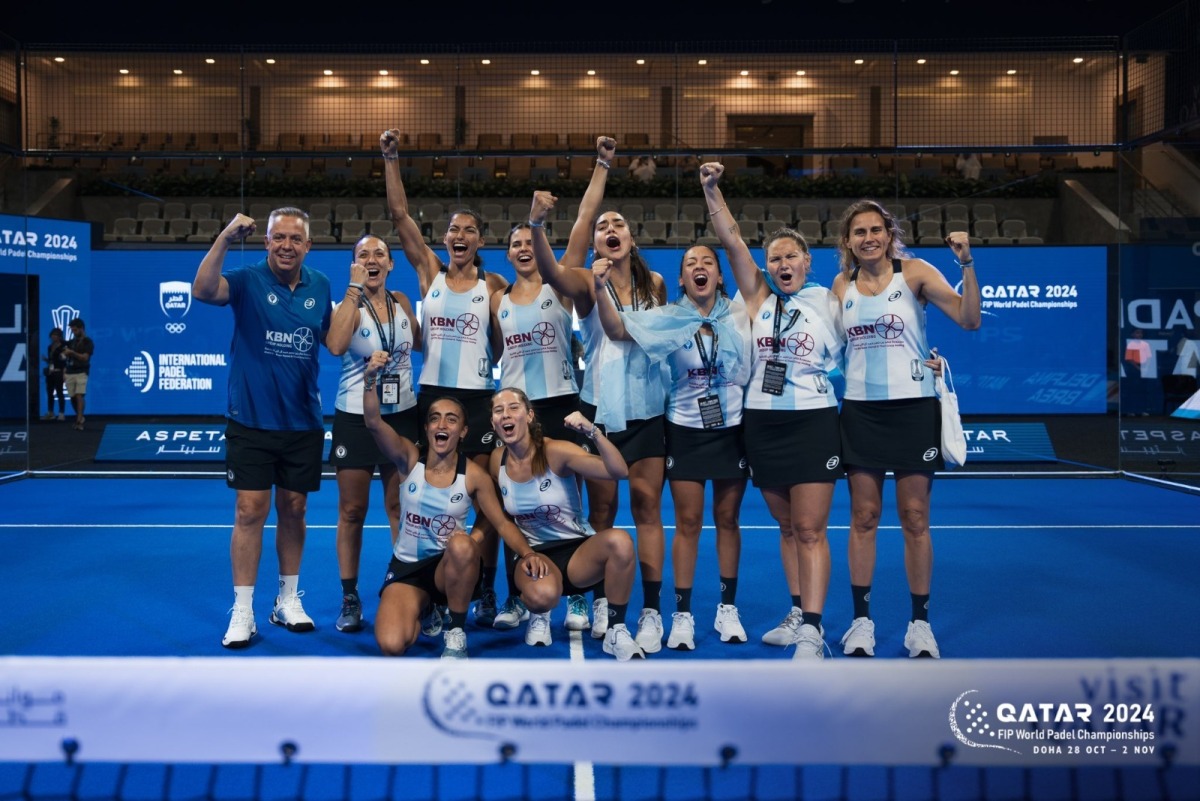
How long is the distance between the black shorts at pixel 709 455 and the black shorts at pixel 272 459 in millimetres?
1709

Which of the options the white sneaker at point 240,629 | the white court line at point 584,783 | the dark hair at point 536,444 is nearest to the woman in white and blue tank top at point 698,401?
the dark hair at point 536,444

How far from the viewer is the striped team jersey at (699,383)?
4.58m

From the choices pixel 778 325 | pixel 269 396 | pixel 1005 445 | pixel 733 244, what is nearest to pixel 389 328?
pixel 269 396

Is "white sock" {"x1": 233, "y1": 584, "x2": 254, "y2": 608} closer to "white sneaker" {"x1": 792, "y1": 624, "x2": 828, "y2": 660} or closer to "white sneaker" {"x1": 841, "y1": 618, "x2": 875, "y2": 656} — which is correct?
"white sneaker" {"x1": 792, "y1": 624, "x2": 828, "y2": 660}

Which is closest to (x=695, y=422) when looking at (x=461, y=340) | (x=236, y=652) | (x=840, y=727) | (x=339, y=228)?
(x=461, y=340)

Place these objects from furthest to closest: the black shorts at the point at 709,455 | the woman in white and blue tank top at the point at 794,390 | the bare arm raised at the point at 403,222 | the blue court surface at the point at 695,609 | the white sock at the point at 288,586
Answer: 1. the bare arm raised at the point at 403,222
2. the white sock at the point at 288,586
3. the black shorts at the point at 709,455
4. the woman in white and blue tank top at the point at 794,390
5. the blue court surface at the point at 695,609

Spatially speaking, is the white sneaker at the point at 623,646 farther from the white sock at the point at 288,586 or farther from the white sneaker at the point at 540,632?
the white sock at the point at 288,586

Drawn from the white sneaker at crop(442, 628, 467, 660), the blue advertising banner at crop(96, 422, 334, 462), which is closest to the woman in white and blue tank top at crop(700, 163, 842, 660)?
the white sneaker at crop(442, 628, 467, 660)

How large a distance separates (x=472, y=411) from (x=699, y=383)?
48.2 inches

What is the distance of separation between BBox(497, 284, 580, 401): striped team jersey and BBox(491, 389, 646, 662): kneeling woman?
1.27ft

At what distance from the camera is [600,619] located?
4.79m

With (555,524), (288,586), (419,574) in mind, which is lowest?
(288,586)

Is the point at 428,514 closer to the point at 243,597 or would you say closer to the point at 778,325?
the point at 243,597

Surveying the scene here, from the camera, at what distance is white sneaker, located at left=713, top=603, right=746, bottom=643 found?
468cm
